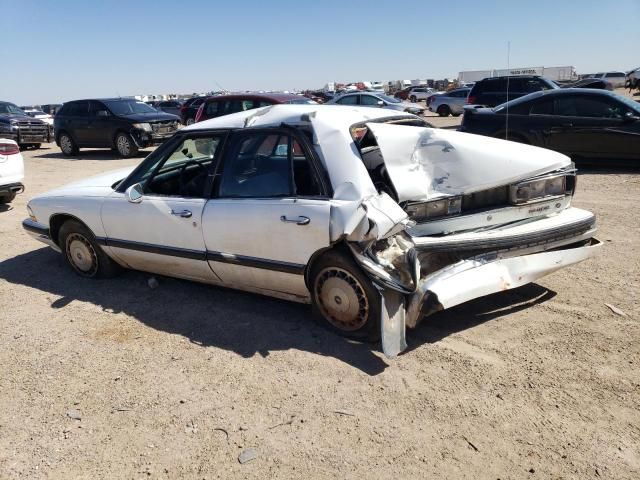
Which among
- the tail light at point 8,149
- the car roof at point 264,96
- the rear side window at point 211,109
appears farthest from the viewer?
the rear side window at point 211,109

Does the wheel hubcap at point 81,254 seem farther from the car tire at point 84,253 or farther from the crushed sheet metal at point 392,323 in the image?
the crushed sheet metal at point 392,323

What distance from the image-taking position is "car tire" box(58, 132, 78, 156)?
615 inches

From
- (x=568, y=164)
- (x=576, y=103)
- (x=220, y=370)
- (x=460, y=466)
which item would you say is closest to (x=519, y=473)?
(x=460, y=466)

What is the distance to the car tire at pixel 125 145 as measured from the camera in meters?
14.1

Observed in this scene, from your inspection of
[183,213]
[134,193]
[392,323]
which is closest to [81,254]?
[134,193]

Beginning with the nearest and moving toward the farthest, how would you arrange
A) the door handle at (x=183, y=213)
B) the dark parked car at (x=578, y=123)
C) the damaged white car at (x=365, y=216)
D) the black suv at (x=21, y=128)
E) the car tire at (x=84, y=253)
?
1. the damaged white car at (x=365, y=216)
2. the door handle at (x=183, y=213)
3. the car tire at (x=84, y=253)
4. the dark parked car at (x=578, y=123)
5. the black suv at (x=21, y=128)

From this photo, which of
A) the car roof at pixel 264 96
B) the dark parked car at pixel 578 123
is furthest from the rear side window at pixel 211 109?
the dark parked car at pixel 578 123

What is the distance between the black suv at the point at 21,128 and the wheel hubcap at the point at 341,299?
688 inches

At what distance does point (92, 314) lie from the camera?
4.09 metres

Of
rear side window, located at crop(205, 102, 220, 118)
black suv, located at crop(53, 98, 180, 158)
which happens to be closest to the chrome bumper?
rear side window, located at crop(205, 102, 220, 118)

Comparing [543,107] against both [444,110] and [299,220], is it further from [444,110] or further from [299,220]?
[444,110]

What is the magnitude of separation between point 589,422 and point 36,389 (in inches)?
128

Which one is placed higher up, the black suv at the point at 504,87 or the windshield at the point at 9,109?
the windshield at the point at 9,109

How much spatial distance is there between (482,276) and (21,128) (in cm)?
1876
